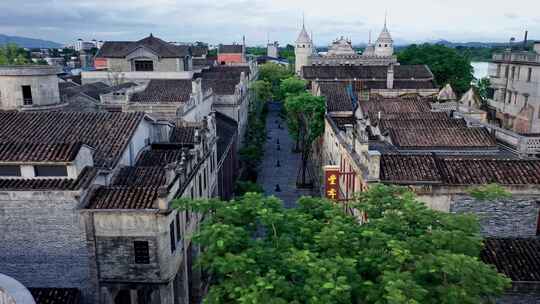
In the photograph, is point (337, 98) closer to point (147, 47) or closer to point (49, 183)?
point (147, 47)

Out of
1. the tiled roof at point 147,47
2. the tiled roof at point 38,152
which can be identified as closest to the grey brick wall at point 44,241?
the tiled roof at point 38,152

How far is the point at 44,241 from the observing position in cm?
1959

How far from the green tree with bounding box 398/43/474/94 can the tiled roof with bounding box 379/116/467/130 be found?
5594 centimetres

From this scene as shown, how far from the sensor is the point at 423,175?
20.7m

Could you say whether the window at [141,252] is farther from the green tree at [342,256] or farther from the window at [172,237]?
the green tree at [342,256]

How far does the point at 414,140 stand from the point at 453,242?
16897mm

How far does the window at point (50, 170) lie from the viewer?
64.3 ft

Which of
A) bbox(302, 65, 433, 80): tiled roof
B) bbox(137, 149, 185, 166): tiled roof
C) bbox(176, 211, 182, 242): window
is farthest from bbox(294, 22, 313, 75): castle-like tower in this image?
bbox(176, 211, 182, 242): window

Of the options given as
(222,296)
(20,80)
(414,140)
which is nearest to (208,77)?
(20,80)

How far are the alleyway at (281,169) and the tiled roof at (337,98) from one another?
8262mm

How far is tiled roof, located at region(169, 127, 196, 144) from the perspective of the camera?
99.2ft

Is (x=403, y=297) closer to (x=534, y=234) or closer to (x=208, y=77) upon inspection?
(x=534, y=234)

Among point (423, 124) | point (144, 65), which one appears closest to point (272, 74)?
point (144, 65)

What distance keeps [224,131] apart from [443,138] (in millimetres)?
20050
